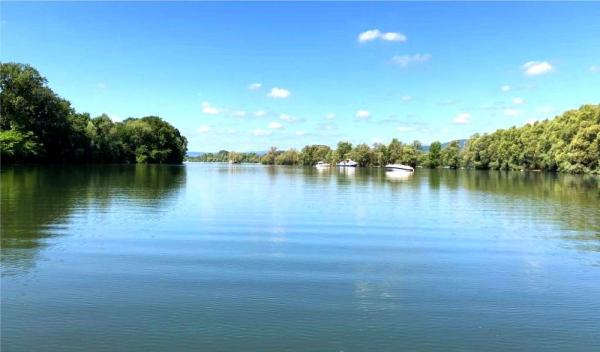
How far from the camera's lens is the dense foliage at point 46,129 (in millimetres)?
87312

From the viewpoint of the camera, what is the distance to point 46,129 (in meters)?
98.0

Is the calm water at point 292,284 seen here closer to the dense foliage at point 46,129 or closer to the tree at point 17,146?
the tree at point 17,146

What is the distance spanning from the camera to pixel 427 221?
22.7 metres

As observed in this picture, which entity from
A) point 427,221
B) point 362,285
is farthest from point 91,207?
point 362,285

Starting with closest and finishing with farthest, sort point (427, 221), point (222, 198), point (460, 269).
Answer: point (460, 269) → point (427, 221) → point (222, 198)

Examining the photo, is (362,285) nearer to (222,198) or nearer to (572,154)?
(222,198)

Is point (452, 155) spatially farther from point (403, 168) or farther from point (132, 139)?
point (132, 139)

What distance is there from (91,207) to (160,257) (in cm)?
1249

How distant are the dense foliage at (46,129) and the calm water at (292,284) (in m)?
73.3

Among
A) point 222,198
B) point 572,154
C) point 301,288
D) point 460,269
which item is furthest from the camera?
point 572,154

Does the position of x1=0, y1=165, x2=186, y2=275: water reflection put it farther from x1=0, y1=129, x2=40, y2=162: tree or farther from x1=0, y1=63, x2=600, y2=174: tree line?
x1=0, y1=63, x2=600, y2=174: tree line

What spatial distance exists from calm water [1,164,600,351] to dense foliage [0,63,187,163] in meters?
73.3

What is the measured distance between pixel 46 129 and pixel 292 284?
3965 inches

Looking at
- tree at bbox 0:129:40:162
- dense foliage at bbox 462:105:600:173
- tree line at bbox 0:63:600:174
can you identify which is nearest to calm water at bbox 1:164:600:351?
tree at bbox 0:129:40:162
